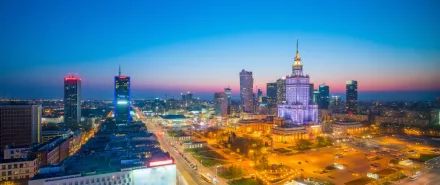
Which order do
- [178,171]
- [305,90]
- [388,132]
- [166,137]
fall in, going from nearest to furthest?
[178,171], [166,137], [388,132], [305,90]

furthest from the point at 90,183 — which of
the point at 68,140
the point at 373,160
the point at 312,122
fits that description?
the point at 312,122

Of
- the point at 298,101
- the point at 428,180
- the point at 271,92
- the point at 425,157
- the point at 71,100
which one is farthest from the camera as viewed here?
the point at 271,92

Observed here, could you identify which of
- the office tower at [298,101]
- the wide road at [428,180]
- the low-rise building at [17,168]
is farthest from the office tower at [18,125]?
the office tower at [298,101]

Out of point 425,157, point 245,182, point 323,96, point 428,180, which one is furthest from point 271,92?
Answer: point 245,182

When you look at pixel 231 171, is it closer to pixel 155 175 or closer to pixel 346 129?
pixel 155 175

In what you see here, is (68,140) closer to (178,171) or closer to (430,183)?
(178,171)

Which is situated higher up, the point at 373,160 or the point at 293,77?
the point at 293,77

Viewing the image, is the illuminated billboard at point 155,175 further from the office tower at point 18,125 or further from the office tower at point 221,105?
the office tower at point 221,105

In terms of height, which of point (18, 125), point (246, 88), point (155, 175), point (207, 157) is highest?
point (246, 88)
